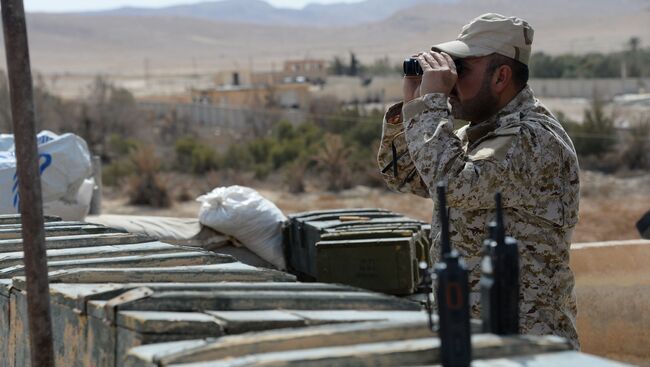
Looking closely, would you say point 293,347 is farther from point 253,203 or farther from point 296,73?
point 296,73

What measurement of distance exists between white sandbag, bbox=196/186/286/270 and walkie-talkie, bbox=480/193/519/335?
3926mm

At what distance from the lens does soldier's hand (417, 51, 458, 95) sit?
3.24 meters

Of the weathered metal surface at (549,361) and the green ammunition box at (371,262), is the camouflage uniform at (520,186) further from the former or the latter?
the green ammunition box at (371,262)

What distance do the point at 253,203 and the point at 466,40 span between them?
10.8ft

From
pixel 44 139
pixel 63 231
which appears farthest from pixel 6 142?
pixel 63 231

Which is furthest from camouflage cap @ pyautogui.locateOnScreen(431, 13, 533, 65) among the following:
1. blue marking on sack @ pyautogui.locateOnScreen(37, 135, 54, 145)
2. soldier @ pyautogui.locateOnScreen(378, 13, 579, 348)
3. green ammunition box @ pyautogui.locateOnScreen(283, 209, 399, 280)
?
blue marking on sack @ pyautogui.locateOnScreen(37, 135, 54, 145)

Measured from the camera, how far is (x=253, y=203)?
6.48 metres

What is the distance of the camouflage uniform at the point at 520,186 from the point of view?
3.12m

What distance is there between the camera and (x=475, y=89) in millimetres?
3357

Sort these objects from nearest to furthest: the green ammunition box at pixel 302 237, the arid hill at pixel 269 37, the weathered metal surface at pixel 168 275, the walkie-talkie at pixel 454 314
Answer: the walkie-talkie at pixel 454 314 < the weathered metal surface at pixel 168 275 < the green ammunition box at pixel 302 237 < the arid hill at pixel 269 37

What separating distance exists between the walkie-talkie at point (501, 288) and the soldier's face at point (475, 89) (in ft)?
3.41

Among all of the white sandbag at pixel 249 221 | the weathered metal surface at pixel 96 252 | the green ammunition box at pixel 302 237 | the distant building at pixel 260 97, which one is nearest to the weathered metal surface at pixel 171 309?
the weathered metal surface at pixel 96 252

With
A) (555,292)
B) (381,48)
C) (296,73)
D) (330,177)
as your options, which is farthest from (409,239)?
(381,48)

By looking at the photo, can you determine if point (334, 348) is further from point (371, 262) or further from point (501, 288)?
point (371, 262)
